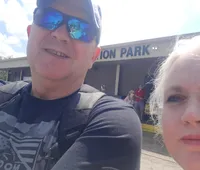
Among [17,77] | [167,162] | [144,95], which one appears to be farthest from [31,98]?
[17,77]

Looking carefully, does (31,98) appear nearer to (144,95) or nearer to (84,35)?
(84,35)

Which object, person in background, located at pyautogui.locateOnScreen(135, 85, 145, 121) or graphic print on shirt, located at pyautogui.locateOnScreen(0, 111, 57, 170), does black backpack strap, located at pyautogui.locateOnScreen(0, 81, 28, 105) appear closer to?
graphic print on shirt, located at pyautogui.locateOnScreen(0, 111, 57, 170)

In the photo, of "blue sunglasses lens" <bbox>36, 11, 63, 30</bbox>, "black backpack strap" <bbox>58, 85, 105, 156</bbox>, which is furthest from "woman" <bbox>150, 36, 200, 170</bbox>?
"blue sunglasses lens" <bbox>36, 11, 63, 30</bbox>

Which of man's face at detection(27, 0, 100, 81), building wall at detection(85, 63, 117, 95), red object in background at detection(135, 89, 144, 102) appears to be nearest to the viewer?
man's face at detection(27, 0, 100, 81)

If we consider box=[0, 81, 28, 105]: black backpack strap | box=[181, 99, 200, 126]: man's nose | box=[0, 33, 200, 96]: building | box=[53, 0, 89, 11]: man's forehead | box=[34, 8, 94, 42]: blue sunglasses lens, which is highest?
box=[53, 0, 89, 11]: man's forehead

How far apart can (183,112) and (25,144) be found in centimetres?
78

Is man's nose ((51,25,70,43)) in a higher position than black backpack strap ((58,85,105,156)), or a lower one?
higher

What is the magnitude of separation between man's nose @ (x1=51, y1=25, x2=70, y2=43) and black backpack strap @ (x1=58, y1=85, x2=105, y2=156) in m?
0.42

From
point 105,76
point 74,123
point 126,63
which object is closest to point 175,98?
point 74,123

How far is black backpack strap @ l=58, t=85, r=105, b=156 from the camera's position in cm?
120

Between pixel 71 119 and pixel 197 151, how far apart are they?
61 centimetres

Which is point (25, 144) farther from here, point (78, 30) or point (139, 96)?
point (139, 96)

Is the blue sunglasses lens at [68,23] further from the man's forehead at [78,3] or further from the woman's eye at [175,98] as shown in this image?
the woman's eye at [175,98]

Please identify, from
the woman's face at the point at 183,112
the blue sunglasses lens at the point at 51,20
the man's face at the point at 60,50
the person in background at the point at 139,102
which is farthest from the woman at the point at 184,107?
the person in background at the point at 139,102
